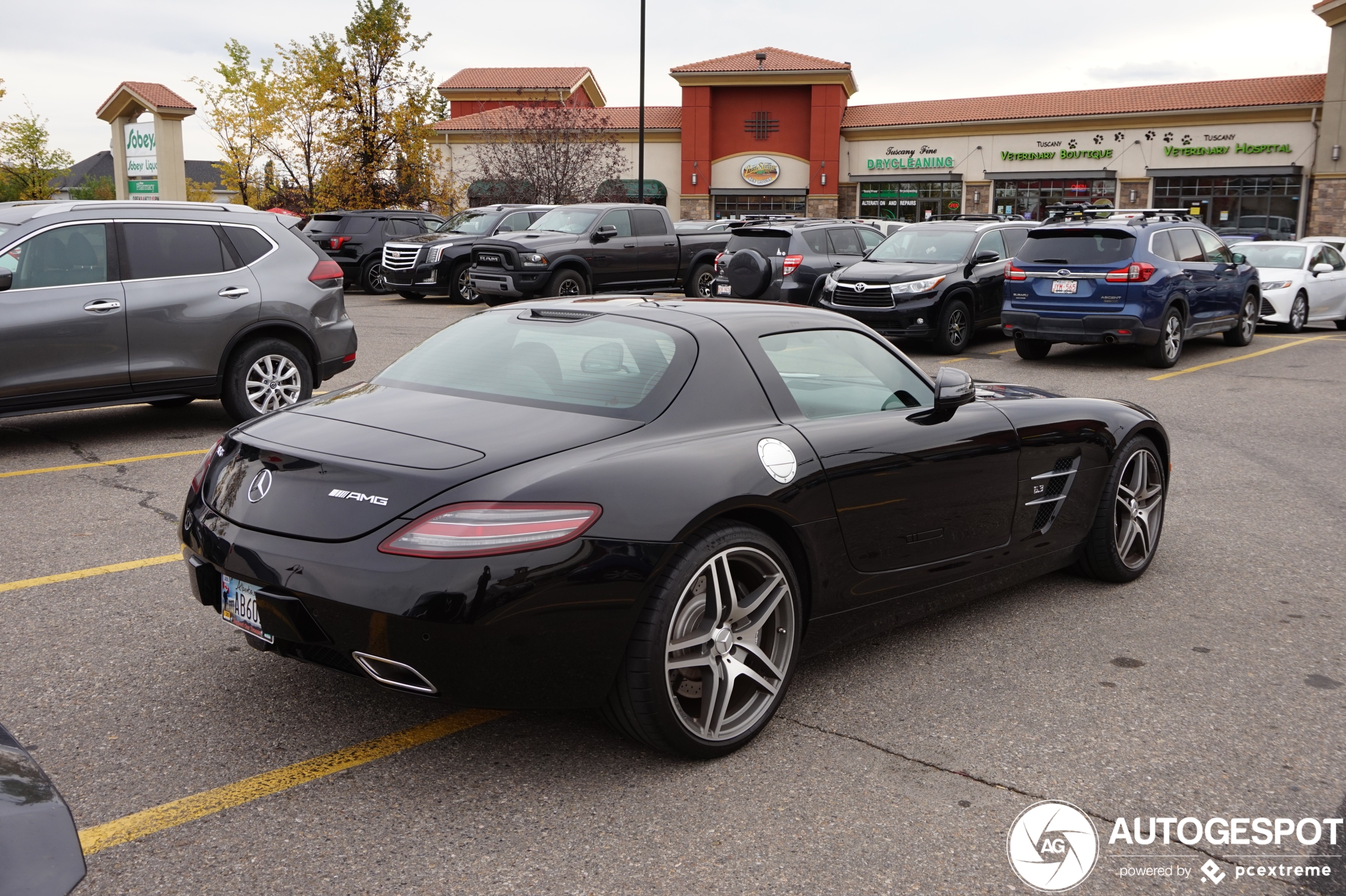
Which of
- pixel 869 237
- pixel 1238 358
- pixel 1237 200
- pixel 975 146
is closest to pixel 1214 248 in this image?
pixel 1238 358

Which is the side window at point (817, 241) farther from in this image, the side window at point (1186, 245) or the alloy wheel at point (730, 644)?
the alloy wheel at point (730, 644)

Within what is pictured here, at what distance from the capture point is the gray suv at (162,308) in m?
7.69

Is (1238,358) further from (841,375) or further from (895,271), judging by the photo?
(841,375)

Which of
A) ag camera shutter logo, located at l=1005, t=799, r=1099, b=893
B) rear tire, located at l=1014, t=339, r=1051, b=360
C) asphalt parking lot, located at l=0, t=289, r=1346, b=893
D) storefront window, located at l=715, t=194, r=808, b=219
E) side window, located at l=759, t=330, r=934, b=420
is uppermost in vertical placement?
storefront window, located at l=715, t=194, r=808, b=219

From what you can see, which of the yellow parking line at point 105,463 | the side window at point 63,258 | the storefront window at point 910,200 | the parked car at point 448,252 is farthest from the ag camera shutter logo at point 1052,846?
the storefront window at point 910,200

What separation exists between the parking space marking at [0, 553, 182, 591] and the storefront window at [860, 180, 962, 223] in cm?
4655

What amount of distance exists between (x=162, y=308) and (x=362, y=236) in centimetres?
1664

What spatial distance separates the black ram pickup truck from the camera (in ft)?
59.8

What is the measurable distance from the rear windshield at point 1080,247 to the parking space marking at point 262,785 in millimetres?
11524

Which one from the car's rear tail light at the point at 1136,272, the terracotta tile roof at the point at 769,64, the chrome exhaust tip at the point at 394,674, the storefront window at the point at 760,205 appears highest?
the terracotta tile roof at the point at 769,64

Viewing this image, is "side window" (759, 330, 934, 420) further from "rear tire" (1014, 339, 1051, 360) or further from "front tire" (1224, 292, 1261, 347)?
"front tire" (1224, 292, 1261, 347)

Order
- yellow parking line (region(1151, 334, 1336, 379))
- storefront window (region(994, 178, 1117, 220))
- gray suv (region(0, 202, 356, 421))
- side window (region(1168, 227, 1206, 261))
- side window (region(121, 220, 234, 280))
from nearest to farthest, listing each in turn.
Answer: gray suv (region(0, 202, 356, 421)) < side window (region(121, 220, 234, 280)) < yellow parking line (region(1151, 334, 1336, 379)) < side window (region(1168, 227, 1206, 261)) < storefront window (region(994, 178, 1117, 220))

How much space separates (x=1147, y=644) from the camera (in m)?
4.59

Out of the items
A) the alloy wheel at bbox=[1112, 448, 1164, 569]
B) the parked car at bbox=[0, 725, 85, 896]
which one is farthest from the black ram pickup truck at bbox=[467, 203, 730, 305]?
the parked car at bbox=[0, 725, 85, 896]
